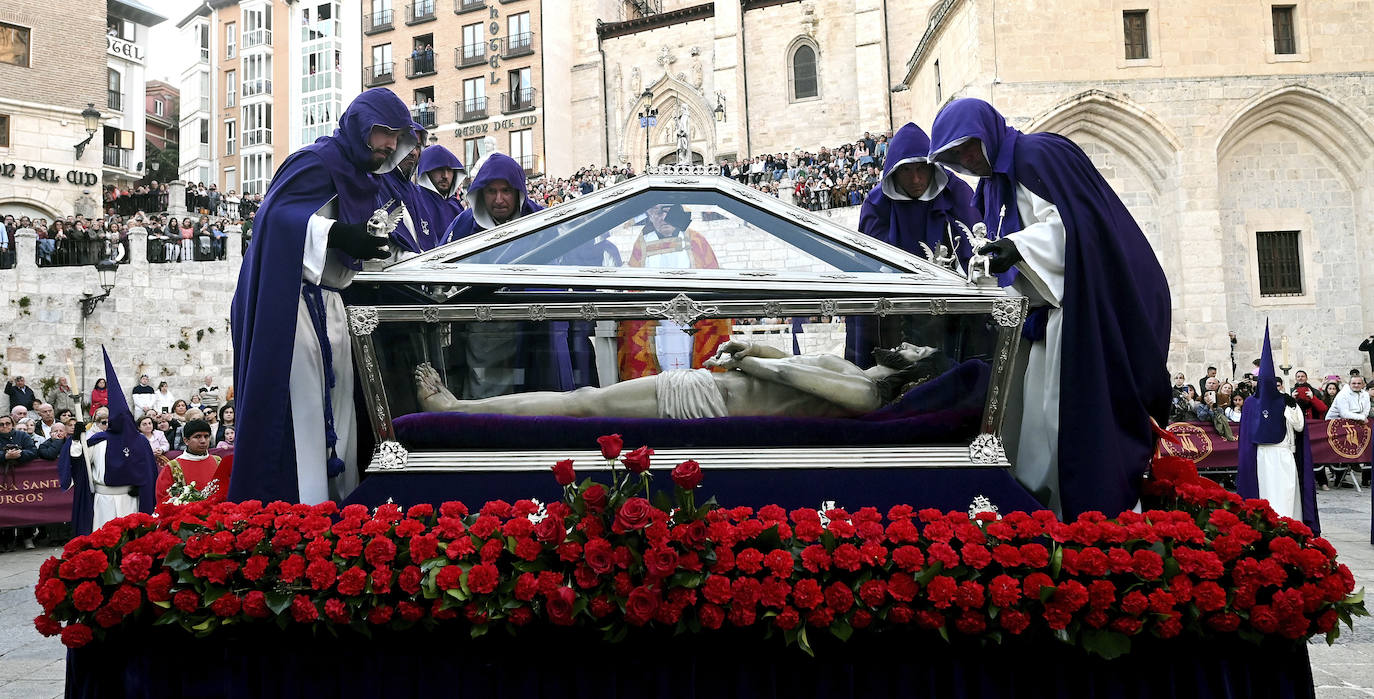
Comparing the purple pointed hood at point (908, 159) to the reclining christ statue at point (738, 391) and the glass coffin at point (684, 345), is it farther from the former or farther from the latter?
the reclining christ statue at point (738, 391)

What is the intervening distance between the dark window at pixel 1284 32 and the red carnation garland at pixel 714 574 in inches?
905

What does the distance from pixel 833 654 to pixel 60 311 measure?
24.2 metres

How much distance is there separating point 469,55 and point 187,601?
4294cm

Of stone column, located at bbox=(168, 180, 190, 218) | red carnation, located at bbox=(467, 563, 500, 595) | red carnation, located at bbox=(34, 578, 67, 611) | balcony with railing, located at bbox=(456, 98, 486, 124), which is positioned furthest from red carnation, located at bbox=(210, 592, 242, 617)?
balcony with railing, located at bbox=(456, 98, 486, 124)

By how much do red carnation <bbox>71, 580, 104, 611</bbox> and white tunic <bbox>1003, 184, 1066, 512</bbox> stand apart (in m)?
3.49

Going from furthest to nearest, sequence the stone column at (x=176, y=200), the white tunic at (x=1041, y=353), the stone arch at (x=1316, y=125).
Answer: the stone column at (x=176, y=200), the stone arch at (x=1316, y=125), the white tunic at (x=1041, y=353)

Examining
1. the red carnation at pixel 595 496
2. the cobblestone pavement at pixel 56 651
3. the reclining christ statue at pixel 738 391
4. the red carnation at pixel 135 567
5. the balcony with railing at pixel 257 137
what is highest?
the balcony with railing at pixel 257 137

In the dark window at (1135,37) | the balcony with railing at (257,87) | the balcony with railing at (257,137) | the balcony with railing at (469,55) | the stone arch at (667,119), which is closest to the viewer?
the dark window at (1135,37)

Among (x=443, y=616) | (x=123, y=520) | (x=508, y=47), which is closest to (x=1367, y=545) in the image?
(x=443, y=616)

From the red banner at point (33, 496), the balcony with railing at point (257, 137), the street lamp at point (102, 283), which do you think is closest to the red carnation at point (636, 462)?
the red banner at point (33, 496)

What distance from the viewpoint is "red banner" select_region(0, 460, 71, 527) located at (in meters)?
10.9

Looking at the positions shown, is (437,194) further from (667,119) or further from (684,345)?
(667,119)

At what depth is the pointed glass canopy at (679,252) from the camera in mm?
3652

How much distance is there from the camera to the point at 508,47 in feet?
137
